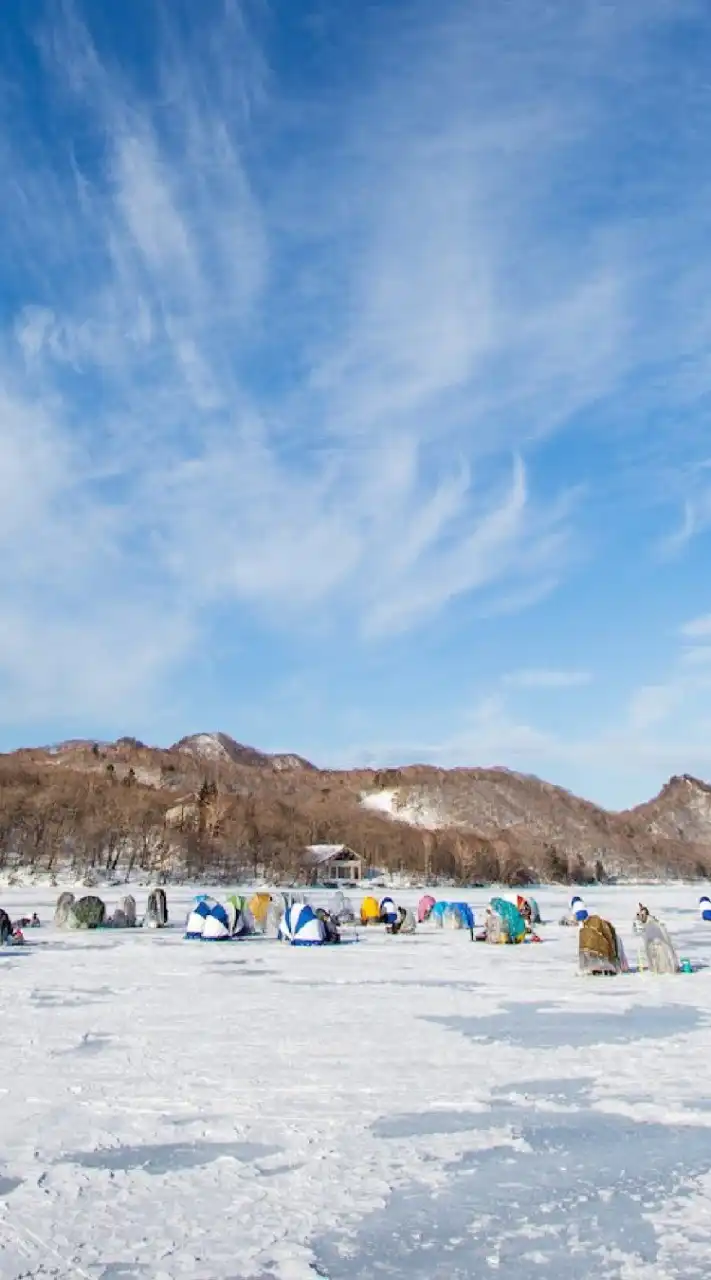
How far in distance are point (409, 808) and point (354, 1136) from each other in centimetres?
19039

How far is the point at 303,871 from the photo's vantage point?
89.7m

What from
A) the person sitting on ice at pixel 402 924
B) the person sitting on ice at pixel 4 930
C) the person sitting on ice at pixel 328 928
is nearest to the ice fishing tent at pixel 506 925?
the person sitting on ice at pixel 402 924

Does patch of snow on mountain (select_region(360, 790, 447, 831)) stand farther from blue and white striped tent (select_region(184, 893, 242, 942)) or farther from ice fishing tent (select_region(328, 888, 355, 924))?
blue and white striped tent (select_region(184, 893, 242, 942))

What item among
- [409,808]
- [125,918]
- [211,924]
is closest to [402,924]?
[211,924]

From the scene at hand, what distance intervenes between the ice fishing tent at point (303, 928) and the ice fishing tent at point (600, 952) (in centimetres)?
1067

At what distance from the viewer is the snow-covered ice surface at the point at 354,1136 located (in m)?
5.55

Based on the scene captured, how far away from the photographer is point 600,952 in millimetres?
20656

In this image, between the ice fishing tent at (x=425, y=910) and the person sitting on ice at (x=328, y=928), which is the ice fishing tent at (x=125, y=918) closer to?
the person sitting on ice at (x=328, y=928)

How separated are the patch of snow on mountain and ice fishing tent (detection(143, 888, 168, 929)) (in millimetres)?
150931

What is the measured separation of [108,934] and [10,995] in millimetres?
16418

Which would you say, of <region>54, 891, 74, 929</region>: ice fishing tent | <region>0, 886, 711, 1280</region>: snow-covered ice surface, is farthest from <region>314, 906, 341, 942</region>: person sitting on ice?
<region>0, 886, 711, 1280</region>: snow-covered ice surface

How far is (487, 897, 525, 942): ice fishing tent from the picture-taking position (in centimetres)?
3094

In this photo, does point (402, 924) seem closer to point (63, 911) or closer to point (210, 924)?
point (210, 924)

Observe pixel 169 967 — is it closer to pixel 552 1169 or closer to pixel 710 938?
pixel 552 1169
